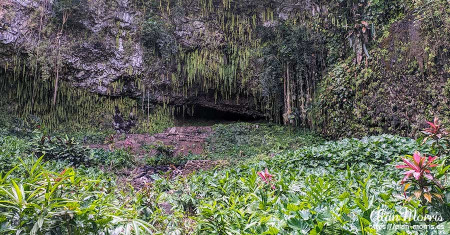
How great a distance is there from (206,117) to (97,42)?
6657mm

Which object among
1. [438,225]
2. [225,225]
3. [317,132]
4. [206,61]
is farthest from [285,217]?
[206,61]

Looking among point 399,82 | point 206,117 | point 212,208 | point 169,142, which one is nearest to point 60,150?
point 169,142

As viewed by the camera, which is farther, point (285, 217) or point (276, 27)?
point (276, 27)

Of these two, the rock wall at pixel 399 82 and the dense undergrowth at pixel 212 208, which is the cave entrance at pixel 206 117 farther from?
the dense undergrowth at pixel 212 208

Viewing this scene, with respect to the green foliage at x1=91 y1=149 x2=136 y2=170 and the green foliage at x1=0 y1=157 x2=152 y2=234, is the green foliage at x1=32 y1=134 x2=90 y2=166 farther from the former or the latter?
the green foliage at x1=0 y1=157 x2=152 y2=234

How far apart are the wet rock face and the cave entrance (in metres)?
1.04

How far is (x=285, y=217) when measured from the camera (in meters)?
1.60

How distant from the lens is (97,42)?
38.7ft

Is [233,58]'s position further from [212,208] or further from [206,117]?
[212,208]

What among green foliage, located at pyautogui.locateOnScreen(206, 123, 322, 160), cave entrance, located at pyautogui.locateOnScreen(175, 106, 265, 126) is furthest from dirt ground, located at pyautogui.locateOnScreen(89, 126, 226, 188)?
cave entrance, located at pyautogui.locateOnScreen(175, 106, 265, 126)

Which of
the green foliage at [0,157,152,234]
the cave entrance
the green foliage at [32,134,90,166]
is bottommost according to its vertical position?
the green foliage at [32,134,90,166]

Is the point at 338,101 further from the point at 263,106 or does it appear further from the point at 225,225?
the point at 225,225

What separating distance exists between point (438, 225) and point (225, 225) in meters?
1.16

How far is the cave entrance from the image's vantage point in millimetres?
14758
